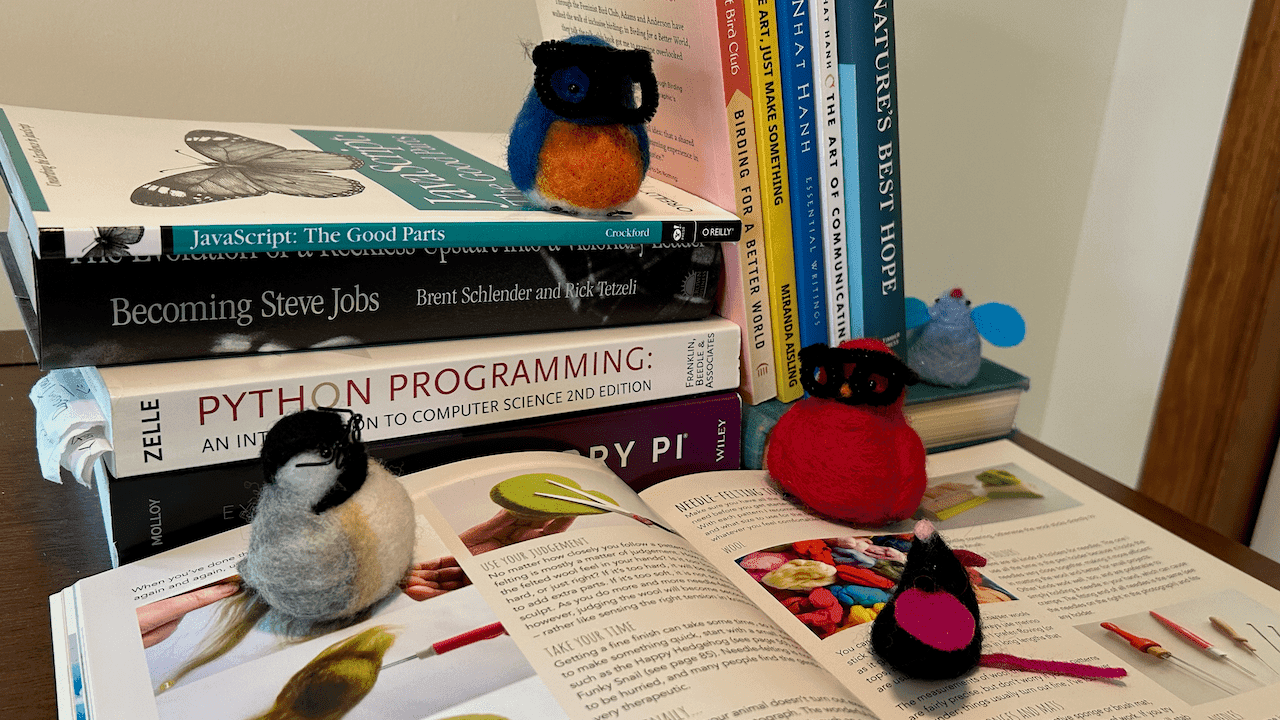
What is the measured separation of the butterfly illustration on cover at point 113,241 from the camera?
1.21 feet

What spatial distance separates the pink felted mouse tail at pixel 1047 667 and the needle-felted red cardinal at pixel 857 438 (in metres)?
0.10

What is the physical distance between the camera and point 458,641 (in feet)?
1.11

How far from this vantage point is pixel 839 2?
20.1 inches

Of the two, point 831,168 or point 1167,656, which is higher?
point 831,168

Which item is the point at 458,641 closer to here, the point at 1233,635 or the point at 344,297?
the point at 344,297

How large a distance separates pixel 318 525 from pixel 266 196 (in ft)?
0.63

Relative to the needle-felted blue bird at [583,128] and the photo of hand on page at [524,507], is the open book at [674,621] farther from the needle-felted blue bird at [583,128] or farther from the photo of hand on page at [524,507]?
the needle-felted blue bird at [583,128]

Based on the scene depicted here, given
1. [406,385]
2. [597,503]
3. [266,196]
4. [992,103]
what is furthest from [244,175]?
[992,103]

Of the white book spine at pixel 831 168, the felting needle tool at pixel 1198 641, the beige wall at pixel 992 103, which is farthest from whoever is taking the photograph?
the beige wall at pixel 992 103

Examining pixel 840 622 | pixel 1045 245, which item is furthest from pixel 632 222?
pixel 1045 245

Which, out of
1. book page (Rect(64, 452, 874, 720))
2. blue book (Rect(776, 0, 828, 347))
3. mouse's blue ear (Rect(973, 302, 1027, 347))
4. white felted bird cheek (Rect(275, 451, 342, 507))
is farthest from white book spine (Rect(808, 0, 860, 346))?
white felted bird cheek (Rect(275, 451, 342, 507))

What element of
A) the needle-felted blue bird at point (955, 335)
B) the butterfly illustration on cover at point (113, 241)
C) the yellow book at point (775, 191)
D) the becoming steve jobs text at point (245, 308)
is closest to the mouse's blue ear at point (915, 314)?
the needle-felted blue bird at point (955, 335)

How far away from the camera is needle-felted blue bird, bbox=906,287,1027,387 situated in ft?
1.95

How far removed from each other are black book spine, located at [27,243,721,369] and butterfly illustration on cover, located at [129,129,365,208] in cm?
4
